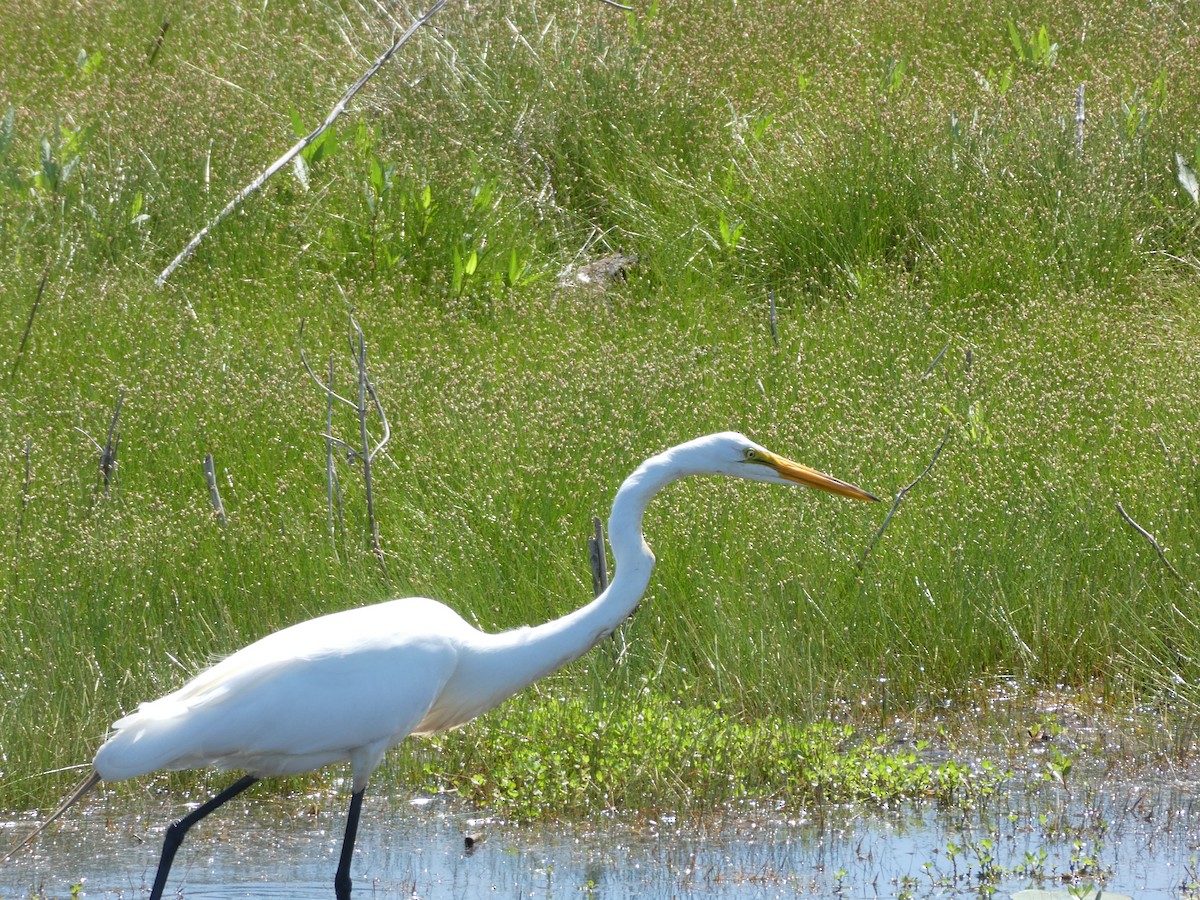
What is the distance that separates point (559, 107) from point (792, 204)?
1595 millimetres

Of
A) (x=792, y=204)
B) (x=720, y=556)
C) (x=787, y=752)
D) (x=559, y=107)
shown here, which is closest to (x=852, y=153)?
(x=792, y=204)

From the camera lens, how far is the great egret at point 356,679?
3312 millimetres

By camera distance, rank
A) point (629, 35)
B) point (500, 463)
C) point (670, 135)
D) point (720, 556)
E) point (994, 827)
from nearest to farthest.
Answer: point (994, 827), point (720, 556), point (500, 463), point (670, 135), point (629, 35)

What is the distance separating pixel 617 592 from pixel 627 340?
2924mm

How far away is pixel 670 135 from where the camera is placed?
795 cm

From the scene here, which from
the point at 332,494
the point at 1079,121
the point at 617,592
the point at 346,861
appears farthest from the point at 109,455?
the point at 1079,121

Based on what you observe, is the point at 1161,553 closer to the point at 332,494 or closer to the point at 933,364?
the point at 933,364

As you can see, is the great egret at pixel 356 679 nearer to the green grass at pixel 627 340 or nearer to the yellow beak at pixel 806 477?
the yellow beak at pixel 806 477

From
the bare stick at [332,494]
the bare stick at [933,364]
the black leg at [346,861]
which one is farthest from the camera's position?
the bare stick at [933,364]

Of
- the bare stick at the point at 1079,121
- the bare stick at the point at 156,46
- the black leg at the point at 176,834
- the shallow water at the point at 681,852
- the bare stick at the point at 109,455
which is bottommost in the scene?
the shallow water at the point at 681,852

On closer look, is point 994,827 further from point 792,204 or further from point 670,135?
point 670,135

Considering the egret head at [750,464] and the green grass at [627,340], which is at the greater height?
the egret head at [750,464]

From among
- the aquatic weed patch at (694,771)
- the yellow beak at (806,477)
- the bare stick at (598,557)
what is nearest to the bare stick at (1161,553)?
the aquatic weed patch at (694,771)

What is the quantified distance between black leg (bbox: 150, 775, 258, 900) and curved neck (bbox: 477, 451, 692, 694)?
2.27ft
